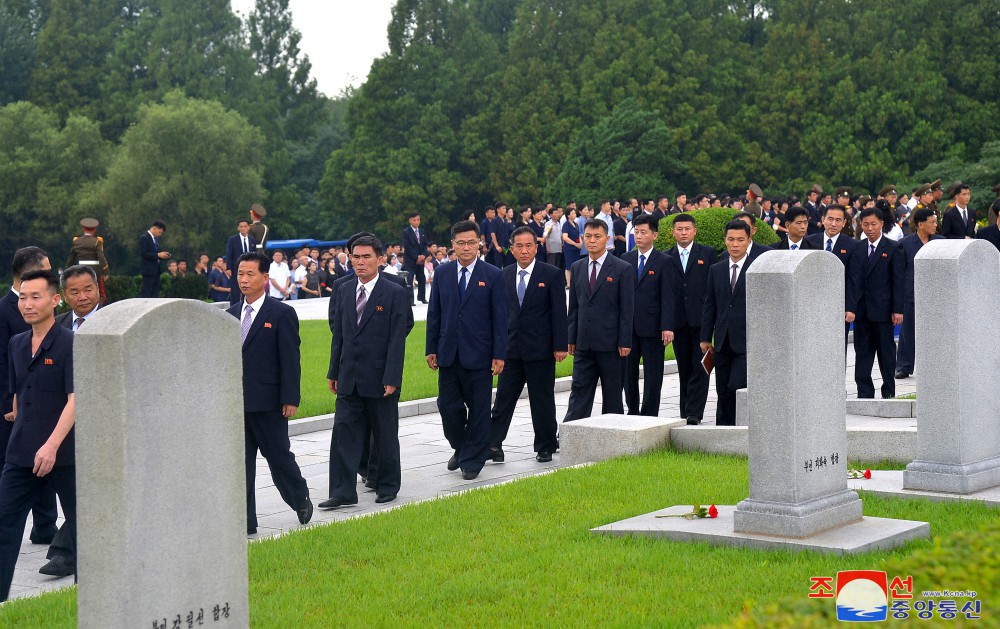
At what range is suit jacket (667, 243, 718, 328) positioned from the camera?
13375 mm

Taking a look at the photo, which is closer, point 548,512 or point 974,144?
point 548,512

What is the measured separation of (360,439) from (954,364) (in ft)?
14.6

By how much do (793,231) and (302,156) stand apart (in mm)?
62297

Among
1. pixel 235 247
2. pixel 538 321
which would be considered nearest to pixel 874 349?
pixel 538 321

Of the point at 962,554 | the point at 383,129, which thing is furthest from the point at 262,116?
the point at 962,554

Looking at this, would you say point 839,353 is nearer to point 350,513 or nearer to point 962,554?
point 962,554

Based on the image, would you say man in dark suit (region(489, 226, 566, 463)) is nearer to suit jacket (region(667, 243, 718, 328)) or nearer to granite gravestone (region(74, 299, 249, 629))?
suit jacket (region(667, 243, 718, 328))

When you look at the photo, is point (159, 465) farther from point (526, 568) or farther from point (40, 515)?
point (40, 515)

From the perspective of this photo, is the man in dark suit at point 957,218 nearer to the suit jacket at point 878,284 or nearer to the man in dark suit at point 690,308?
the suit jacket at point 878,284

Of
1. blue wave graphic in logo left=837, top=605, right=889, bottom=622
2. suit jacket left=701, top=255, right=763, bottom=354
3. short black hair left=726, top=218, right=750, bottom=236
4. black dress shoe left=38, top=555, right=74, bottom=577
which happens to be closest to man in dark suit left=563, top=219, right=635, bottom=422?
suit jacket left=701, top=255, right=763, bottom=354

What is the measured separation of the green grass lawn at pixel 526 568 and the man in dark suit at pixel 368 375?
1.08 m

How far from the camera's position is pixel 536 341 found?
1203 centimetres

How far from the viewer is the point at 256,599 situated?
676 cm

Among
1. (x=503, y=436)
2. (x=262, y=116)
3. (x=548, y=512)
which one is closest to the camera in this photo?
(x=548, y=512)
